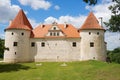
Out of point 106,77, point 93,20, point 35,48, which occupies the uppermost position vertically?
point 93,20

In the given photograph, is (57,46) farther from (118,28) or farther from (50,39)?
(118,28)

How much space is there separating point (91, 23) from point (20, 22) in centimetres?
1460

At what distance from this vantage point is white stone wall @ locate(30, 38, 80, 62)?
5499 cm

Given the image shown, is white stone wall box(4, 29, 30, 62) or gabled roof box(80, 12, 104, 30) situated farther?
white stone wall box(4, 29, 30, 62)

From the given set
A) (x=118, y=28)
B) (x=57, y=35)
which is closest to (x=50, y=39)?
(x=57, y=35)

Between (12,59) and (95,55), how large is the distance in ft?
53.9

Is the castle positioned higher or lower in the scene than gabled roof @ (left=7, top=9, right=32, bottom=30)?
lower

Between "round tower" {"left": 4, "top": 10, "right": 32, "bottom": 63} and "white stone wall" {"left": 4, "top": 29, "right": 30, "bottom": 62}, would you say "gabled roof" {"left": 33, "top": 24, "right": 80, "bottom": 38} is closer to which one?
"round tower" {"left": 4, "top": 10, "right": 32, "bottom": 63}

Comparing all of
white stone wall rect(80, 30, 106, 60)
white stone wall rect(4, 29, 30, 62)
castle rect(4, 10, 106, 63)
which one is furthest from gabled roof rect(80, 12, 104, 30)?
white stone wall rect(4, 29, 30, 62)

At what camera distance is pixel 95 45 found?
175ft

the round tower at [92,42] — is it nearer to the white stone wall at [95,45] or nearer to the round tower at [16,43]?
the white stone wall at [95,45]

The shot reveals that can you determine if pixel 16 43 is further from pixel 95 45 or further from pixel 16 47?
pixel 95 45

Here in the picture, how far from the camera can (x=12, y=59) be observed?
54344 millimetres

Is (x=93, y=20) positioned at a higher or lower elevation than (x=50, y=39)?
higher
